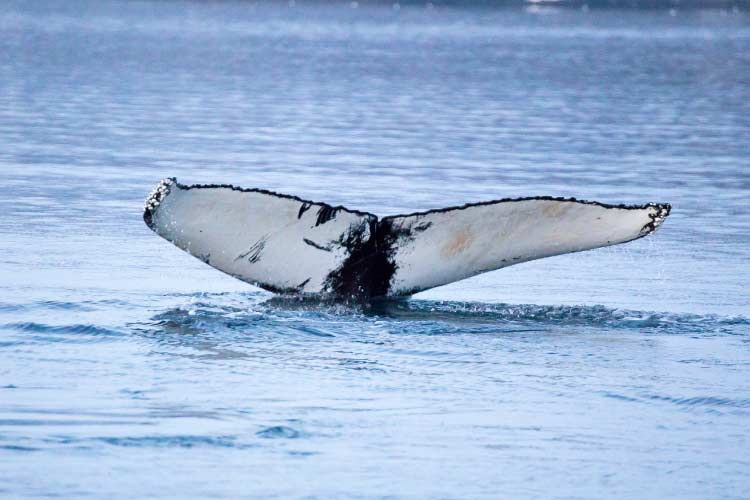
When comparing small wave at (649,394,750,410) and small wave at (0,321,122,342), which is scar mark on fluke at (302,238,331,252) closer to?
small wave at (0,321,122,342)

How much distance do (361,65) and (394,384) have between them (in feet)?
170

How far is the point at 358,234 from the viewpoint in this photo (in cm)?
965

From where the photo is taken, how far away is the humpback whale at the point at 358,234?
9.34m

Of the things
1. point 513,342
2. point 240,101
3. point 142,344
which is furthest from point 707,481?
point 240,101

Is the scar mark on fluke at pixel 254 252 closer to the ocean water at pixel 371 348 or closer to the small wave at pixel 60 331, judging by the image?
the ocean water at pixel 371 348

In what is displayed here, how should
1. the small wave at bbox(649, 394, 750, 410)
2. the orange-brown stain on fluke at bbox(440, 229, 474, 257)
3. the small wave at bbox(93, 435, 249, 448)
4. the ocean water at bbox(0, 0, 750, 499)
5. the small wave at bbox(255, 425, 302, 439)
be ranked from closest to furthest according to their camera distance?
the ocean water at bbox(0, 0, 750, 499) → the small wave at bbox(93, 435, 249, 448) → the small wave at bbox(255, 425, 302, 439) → the small wave at bbox(649, 394, 750, 410) → the orange-brown stain on fluke at bbox(440, 229, 474, 257)

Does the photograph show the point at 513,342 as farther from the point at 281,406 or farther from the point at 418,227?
the point at 281,406

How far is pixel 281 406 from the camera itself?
27.0 feet

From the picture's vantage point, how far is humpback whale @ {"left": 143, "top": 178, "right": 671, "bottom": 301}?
9.34m

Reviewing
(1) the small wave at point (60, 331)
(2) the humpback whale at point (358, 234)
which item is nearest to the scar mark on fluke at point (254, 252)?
(2) the humpback whale at point (358, 234)

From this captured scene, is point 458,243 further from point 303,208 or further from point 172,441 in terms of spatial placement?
point 172,441

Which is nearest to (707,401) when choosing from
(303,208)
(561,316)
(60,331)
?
(561,316)

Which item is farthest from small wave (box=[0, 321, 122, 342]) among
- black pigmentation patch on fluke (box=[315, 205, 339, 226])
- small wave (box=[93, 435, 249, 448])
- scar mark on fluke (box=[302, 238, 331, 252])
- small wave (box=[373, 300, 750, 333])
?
small wave (box=[93, 435, 249, 448])

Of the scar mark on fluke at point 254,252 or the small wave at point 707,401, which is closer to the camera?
the small wave at point 707,401
